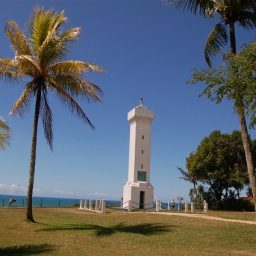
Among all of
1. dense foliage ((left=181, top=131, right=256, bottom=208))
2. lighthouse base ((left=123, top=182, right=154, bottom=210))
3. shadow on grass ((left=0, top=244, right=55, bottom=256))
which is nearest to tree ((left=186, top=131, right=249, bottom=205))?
dense foliage ((left=181, top=131, right=256, bottom=208))

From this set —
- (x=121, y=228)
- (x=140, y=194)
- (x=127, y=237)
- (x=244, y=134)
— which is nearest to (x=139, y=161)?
(x=140, y=194)

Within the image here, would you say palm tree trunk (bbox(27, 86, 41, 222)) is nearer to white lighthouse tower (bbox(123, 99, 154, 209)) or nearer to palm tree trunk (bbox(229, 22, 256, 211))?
palm tree trunk (bbox(229, 22, 256, 211))

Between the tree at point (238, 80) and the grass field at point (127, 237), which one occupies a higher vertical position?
the tree at point (238, 80)

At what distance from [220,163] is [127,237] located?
2914 centimetres

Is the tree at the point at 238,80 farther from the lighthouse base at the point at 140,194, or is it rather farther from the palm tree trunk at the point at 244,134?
the lighthouse base at the point at 140,194

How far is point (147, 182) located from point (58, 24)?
79.0ft

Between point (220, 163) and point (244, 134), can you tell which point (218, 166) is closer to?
point (220, 163)

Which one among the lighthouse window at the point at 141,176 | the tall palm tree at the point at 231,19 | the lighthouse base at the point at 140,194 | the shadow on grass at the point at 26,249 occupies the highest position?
the tall palm tree at the point at 231,19

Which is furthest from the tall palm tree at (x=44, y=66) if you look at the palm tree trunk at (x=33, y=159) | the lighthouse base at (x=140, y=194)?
the lighthouse base at (x=140, y=194)

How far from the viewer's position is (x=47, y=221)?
24312 millimetres

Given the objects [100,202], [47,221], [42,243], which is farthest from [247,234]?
[100,202]

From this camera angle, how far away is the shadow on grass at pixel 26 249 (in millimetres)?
14623

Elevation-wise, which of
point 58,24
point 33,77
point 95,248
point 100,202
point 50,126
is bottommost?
point 95,248

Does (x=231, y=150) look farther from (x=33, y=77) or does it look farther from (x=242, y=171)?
(x=33, y=77)
